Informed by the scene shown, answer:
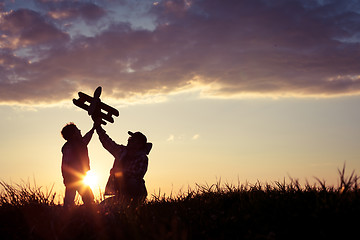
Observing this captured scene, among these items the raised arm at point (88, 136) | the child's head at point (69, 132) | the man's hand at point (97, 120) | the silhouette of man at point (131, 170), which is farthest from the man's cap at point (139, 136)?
the child's head at point (69, 132)

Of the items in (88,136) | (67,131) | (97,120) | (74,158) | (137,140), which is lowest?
(74,158)

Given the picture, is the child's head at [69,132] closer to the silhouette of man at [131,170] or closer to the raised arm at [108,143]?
the raised arm at [108,143]

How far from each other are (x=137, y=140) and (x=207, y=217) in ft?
14.1

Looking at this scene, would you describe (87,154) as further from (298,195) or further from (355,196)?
(355,196)

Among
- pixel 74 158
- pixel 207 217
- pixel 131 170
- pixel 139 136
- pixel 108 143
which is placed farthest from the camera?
pixel 108 143

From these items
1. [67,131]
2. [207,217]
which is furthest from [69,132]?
[207,217]

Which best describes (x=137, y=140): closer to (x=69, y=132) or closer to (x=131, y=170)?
(x=131, y=170)

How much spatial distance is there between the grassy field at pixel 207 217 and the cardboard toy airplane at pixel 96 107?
3.43 m

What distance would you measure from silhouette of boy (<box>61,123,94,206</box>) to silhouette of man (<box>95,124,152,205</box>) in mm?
981

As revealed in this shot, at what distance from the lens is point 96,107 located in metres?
10.7

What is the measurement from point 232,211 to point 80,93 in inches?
254

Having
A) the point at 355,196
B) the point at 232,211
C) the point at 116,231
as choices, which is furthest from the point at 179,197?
the point at 355,196

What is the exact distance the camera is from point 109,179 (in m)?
10.1

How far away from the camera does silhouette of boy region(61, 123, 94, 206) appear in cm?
1036
